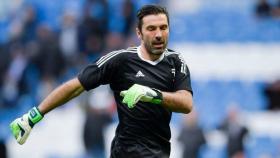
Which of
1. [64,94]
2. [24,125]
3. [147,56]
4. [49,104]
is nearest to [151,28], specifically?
[147,56]

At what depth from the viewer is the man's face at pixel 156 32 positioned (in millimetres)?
7281

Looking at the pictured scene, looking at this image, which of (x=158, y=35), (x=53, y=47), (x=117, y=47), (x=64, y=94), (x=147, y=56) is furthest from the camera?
(x=53, y=47)

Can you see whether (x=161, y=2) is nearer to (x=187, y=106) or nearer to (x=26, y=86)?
(x=26, y=86)

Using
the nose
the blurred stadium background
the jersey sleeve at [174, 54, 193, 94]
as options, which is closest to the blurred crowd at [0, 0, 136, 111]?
the blurred stadium background

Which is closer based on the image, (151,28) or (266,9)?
(151,28)

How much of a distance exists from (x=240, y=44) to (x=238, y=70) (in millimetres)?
604

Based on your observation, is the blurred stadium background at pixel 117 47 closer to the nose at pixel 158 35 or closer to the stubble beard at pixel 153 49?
the stubble beard at pixel 153 49

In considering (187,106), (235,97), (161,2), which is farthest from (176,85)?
(161,2)

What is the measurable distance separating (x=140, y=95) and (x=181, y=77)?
714 millimetres

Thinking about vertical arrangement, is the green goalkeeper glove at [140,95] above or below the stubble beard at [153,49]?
below

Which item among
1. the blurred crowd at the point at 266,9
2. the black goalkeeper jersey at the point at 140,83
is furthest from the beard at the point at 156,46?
the blurred crowd at the point at 266,9

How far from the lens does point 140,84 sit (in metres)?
7.41

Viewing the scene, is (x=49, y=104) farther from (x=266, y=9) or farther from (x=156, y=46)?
(x=266, y=9)

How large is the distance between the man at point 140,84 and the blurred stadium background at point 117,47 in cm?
899
